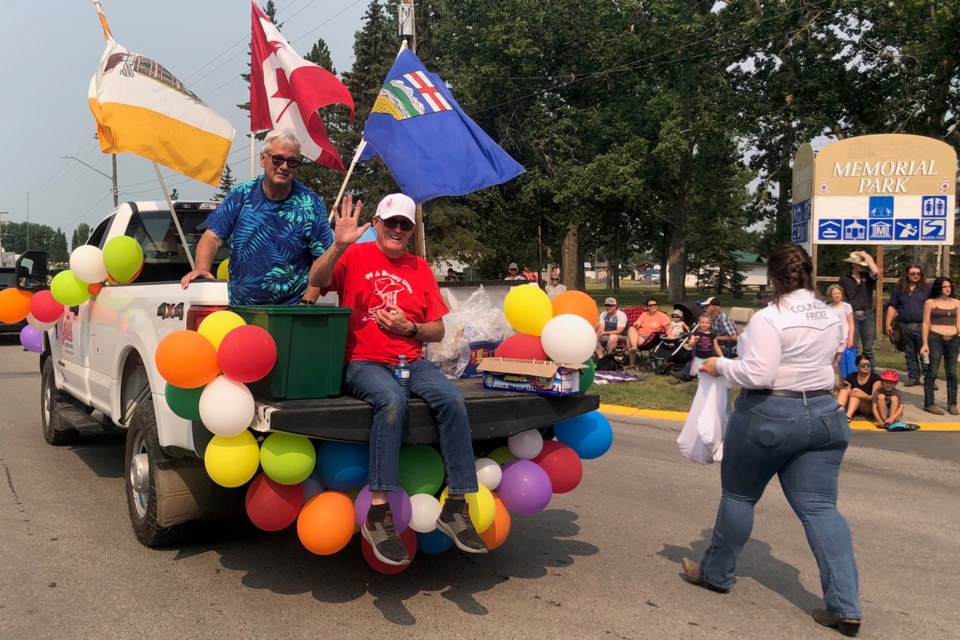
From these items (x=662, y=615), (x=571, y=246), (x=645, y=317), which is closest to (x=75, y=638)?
(x=662, y=615)

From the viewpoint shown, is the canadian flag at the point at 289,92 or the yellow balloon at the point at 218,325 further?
the canadian flag at the point at 289,92

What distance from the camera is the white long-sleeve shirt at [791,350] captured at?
158 inches

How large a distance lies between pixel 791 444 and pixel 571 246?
37273mm

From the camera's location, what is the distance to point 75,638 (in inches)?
149

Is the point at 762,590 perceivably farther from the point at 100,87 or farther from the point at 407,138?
the point at 100,87

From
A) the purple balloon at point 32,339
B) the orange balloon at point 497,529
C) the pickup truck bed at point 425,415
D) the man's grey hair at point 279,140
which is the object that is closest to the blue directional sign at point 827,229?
the pickup truck bed at point 425,415

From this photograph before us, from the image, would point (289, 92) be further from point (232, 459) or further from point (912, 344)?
point (912, 344)

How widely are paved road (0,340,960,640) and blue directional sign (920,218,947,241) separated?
959 centimetres

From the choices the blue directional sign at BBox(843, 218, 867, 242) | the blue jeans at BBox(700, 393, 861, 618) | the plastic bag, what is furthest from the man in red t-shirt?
the blue directional sign at BBox(843, 218, 867, 242)

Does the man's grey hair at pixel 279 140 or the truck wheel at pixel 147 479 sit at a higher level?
the man's grey hair at pixel 279 140

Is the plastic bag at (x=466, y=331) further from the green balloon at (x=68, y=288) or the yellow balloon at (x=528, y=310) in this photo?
the green balloon at (x=68, y=288)

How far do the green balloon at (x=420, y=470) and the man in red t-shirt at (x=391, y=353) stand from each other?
0.42ft

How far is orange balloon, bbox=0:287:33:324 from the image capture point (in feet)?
22.0

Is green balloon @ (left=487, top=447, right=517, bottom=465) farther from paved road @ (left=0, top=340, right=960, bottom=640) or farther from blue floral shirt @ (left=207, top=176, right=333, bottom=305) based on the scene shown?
blue floral shirt @ (left=207, top=176, right=333, bottom=305)
